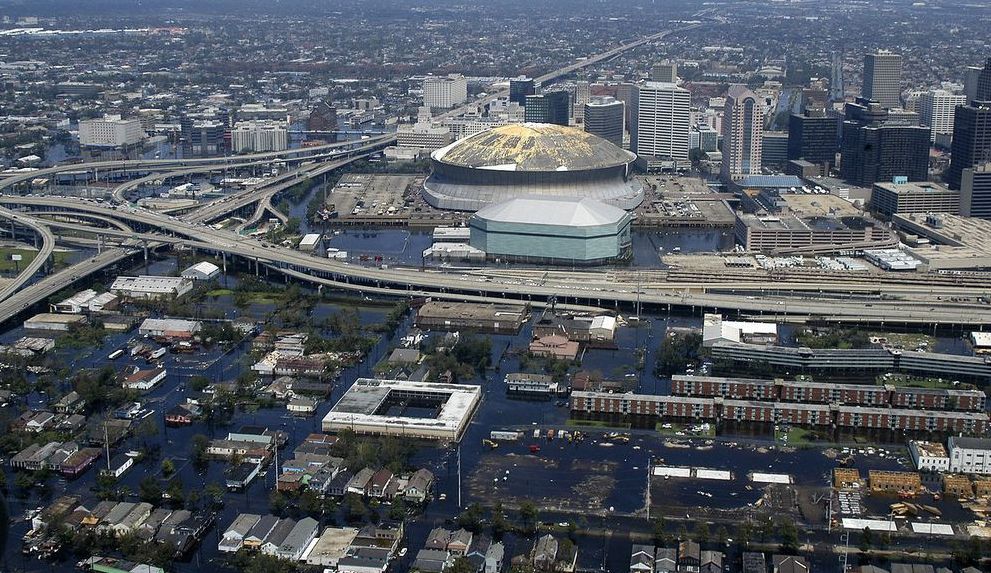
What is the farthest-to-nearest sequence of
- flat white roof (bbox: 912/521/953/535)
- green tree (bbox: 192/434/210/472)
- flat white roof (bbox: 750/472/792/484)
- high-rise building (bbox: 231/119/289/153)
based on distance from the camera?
1. high-rise building (bbox: 231/119/289/153)
2. green tree (bbox: 192/434/210/472)
3. flat white roof (bbox: 750/472/792/484)
4. flat white roof (bbox: 912/521/953/535)

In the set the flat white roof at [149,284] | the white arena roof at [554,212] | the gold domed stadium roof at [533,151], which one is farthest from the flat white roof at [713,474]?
the gold domed stadium roof at [533,151]

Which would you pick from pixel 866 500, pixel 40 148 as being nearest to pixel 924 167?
pixel 866 500

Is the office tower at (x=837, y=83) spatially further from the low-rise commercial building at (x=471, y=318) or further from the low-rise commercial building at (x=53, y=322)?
the low-rise commercial building at (x=53, y=322)

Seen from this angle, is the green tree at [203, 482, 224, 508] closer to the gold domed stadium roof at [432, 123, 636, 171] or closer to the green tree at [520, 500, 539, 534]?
the green tree at [520, 500, 539, 534]

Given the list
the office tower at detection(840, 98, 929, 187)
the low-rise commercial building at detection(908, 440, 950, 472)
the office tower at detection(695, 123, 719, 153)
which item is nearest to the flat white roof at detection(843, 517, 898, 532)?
the low-rise commercial building at detection(908, 440, 950, 472)

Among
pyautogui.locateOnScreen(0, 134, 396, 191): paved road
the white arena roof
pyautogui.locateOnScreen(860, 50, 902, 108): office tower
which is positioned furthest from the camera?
pyautogui.locateOnScreen(860, 50, 902, 108): office tower

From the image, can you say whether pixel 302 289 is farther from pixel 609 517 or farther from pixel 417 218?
pixel 609 517

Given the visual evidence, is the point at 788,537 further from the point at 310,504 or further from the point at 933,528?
the point at 310,504

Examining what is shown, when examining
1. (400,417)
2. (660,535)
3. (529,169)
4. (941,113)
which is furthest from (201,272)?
(941,113)
